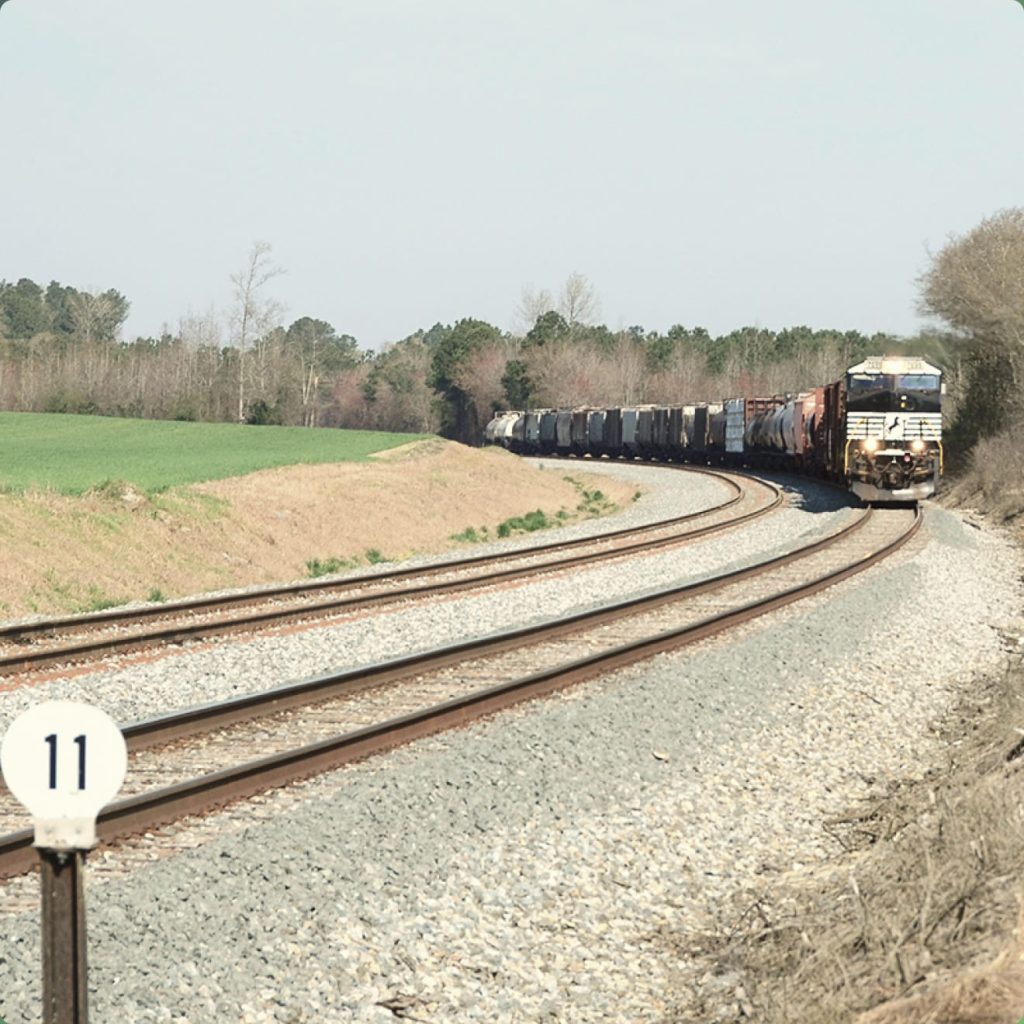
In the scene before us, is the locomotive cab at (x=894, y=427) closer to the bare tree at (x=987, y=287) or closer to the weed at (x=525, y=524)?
the weed at (x=525, y=524)

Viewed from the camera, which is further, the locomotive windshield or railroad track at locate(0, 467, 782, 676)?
the locomotive windshield

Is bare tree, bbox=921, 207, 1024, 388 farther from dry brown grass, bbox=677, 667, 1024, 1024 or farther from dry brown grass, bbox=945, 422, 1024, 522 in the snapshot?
dry brown grass, bbox=677, 667, 1024, 1024

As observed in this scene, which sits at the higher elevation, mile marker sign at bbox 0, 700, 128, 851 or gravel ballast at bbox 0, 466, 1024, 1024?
mile marker sign at bbox 0, 700, 128, 851

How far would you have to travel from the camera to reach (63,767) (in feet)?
14.6

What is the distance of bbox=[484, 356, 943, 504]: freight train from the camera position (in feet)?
119

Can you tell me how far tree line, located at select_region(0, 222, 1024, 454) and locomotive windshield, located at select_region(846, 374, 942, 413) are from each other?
14.8m

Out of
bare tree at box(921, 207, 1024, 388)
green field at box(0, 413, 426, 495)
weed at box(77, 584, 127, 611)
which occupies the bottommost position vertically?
weed at box(77, 584, 127, 611)

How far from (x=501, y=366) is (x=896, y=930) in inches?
4669

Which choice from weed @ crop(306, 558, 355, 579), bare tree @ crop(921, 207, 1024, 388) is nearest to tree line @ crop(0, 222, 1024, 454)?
bare tree @ crop(921, 207, 1024, 388)

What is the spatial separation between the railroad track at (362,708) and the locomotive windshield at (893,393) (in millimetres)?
17699

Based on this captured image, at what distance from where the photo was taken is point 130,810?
8289mm

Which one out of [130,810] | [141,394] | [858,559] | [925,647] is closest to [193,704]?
[130,810]

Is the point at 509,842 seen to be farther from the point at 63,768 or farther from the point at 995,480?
the point at 995,480

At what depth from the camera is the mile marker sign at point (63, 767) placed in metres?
4.45
